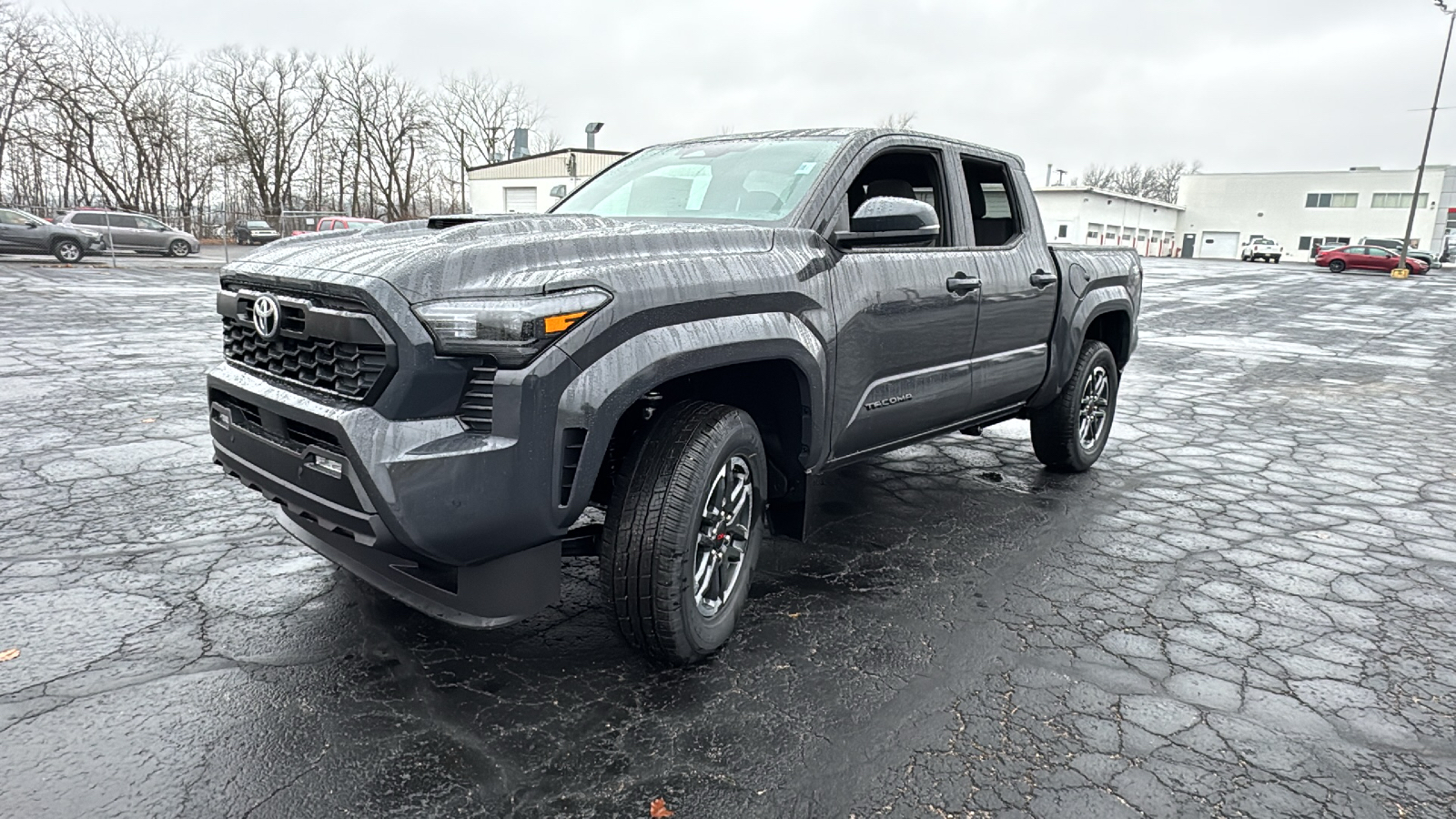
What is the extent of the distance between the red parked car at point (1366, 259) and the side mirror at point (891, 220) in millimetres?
48861

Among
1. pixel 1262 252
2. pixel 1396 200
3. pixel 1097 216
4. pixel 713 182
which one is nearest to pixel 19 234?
pixel 713 182

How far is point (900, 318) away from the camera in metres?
3.54

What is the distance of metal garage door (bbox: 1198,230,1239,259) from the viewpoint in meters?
74.3

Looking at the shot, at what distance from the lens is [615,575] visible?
2.67 metres

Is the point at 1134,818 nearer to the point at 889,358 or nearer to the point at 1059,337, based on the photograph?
the point at 889,358

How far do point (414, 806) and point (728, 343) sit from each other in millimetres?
1566

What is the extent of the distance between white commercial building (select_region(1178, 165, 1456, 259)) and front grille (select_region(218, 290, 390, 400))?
8044 centimetres

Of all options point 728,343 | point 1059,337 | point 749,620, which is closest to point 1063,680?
point 749,620

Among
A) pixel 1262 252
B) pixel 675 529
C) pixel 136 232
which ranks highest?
pixel 1262 252

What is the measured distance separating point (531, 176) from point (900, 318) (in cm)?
4413

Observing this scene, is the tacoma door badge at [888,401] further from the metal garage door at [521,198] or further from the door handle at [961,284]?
the metal garage door at [521,198]

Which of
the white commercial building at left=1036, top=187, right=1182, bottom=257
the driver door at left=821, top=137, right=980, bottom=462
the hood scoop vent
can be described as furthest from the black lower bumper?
the white commercial building at left=1036, top=187, right=1182, bottom=257

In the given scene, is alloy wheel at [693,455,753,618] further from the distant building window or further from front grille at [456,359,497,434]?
the distant building window

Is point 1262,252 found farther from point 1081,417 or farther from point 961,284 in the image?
point 961,284
